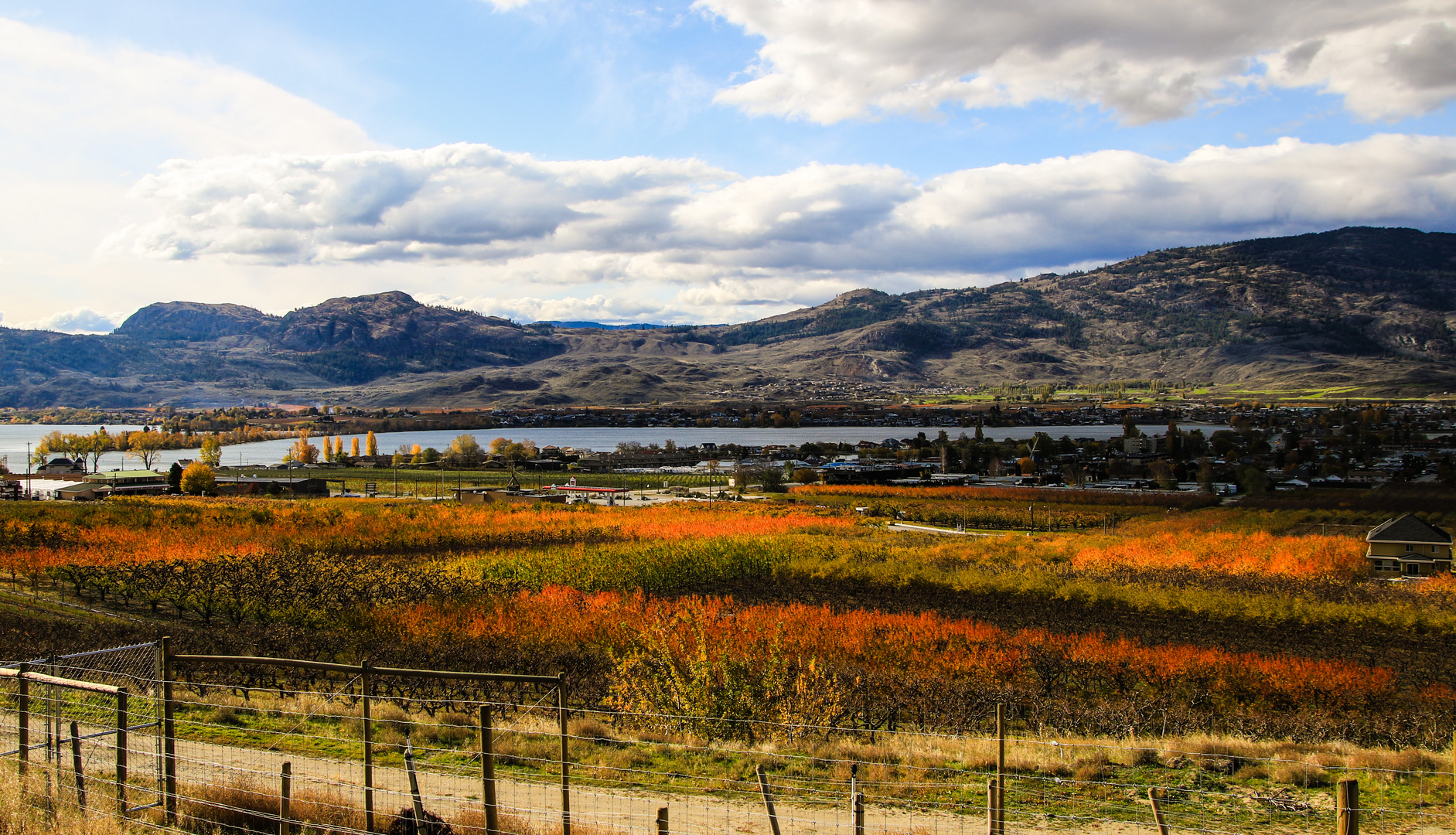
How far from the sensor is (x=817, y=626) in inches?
907

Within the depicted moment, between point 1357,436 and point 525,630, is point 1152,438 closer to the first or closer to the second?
point 1357,436

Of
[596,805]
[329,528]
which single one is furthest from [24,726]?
[329,528]

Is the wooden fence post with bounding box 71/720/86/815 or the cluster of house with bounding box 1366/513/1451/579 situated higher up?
the wooden fence post with bounding box 71/720/86/815

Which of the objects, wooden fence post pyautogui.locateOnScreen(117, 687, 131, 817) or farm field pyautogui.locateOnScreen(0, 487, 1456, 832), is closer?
wooden fence post pyautogui.locateOnScreen(117, 687, 131, 817)

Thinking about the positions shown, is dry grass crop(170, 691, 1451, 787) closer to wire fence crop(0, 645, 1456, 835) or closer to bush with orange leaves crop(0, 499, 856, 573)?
wire fence crop(0, 645, 1456, 835)

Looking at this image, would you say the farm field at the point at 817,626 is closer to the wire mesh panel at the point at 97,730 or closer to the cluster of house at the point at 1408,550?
the wire mesh panel at the point at 97,730

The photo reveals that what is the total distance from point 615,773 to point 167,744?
4838 mm

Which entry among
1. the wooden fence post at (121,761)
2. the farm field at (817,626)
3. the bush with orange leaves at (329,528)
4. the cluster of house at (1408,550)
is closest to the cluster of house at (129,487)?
the bush with orange leaves at (329,528)

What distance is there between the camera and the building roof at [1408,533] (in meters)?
38.3

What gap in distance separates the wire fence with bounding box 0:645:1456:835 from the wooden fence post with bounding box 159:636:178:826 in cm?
4

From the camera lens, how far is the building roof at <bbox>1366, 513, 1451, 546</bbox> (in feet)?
126

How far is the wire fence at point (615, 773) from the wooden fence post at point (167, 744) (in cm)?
4

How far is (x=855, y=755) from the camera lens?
12.3 meters

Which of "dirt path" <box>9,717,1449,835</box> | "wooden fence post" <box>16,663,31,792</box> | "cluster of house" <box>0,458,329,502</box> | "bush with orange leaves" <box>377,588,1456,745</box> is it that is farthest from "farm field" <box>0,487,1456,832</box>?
"cluster of house" <box>0,458,329,502</box>
